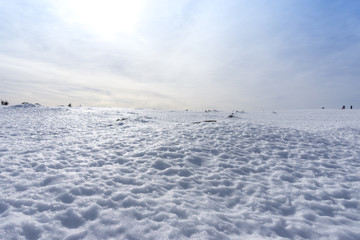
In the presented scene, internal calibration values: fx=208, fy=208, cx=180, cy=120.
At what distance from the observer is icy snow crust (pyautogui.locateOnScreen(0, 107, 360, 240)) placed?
5.23m

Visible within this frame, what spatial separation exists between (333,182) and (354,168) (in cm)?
227

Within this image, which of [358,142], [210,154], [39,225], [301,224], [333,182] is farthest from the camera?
[358,142]

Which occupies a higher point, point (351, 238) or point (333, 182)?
point (333, 182)

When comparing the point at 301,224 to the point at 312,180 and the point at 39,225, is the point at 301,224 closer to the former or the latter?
the point at 312,180

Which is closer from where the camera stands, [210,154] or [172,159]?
[172,159]

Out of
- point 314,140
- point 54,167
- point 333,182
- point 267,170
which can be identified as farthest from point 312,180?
point 54,167

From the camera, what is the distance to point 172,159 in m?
9.74

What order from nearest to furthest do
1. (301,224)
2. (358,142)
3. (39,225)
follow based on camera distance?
1. (39,225)
2. (301,224)
3. (358,142)

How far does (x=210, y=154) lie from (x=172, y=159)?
2.07 m

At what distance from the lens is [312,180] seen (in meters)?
8.20

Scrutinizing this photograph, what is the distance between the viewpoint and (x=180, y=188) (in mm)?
7359

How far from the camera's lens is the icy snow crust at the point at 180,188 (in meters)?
5.23

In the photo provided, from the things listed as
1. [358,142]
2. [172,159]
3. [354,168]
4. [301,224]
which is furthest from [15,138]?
[358,142]

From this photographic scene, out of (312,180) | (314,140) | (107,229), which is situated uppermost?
(314,140)
